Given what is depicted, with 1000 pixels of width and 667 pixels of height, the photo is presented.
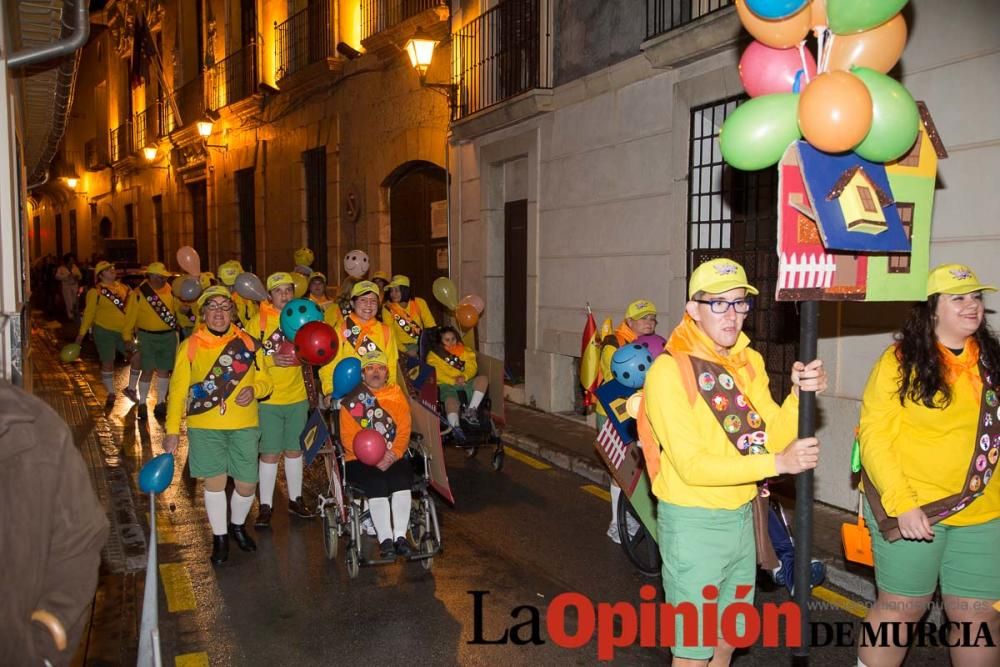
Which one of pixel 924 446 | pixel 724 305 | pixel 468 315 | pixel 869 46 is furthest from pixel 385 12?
pixel 924 446

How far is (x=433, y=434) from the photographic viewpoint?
6172 mm

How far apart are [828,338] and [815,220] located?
4.79 m

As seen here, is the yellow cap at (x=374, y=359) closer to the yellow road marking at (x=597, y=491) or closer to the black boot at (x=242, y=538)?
the black boot at (x=242, y=538)

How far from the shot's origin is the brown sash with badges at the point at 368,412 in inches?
243

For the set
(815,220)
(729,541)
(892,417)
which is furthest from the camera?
(892,417)

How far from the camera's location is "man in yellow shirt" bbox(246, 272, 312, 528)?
7.22m

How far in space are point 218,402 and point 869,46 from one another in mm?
4675

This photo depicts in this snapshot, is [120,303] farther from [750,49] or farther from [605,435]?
[750,49]

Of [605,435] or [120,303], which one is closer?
[605,435]

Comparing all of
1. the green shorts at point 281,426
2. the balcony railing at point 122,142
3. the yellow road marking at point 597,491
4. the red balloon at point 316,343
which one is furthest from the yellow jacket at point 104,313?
the balcony railing at point 122,142

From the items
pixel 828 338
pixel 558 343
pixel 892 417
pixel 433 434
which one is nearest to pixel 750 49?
pixel 892 417

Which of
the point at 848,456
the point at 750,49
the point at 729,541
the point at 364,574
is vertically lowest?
the point at 364,574

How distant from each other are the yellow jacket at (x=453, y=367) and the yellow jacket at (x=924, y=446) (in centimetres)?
583

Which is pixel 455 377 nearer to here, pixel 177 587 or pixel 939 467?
pixel 177 587
